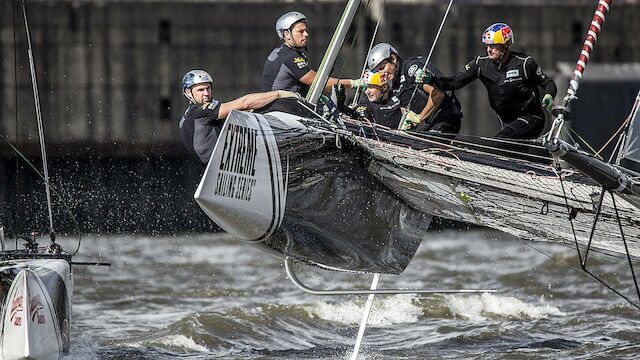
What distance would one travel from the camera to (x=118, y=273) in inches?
657

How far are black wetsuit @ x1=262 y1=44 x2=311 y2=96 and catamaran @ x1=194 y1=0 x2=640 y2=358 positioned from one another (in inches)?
28.0

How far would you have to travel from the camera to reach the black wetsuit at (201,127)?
353 inches

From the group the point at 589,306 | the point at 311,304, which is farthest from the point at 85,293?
the point at 589,306

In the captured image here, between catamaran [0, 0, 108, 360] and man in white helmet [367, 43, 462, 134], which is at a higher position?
man in white helmet [367, 43, 462, 134]

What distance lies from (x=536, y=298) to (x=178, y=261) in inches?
231

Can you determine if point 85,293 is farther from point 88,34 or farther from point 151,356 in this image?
point 88,34

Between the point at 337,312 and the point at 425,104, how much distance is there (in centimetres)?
300

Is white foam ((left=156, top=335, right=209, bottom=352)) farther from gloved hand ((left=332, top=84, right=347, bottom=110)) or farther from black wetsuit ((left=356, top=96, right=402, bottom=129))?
gloved hand ((left=332, top=84, right=347, bottom=110))

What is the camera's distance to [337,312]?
12.9m

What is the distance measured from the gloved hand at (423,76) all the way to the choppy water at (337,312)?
7.01 feet

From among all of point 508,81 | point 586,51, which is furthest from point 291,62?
point 586,51

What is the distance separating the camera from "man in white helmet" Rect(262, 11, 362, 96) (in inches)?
375

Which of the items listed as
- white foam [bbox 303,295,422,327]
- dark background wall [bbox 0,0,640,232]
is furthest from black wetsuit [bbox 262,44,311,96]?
dark background wall [bbox 0,0,640,232]

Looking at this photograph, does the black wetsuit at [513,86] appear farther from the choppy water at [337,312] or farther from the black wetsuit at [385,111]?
the choppy water at [337,312]
